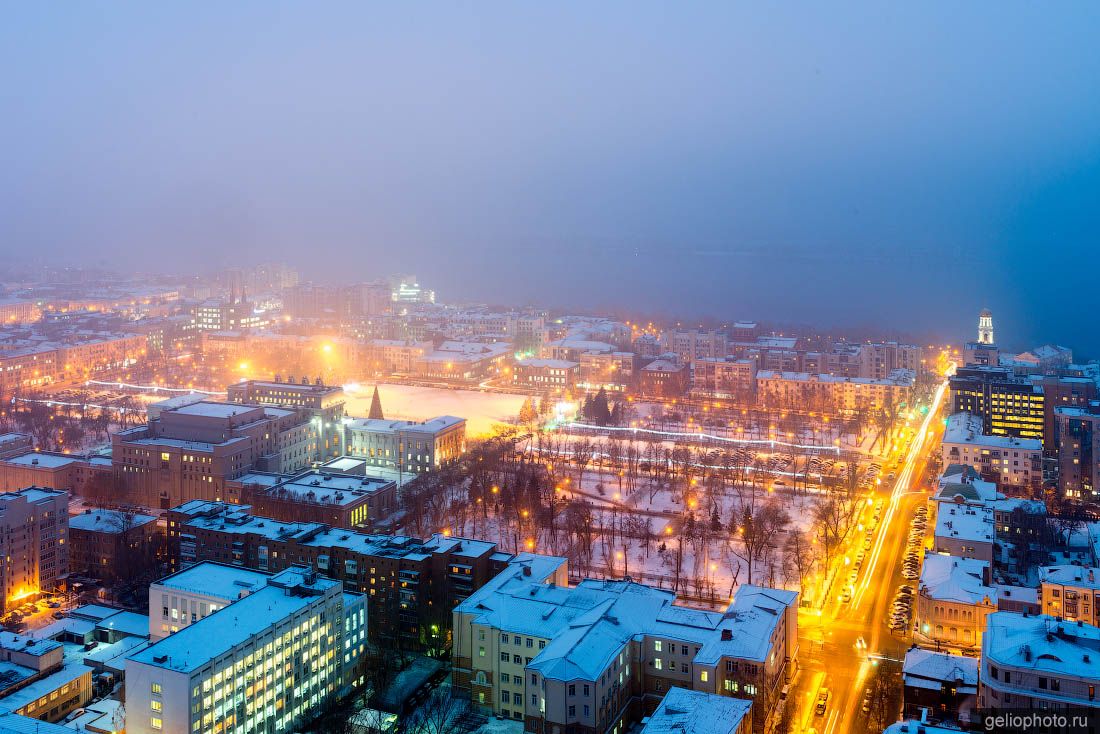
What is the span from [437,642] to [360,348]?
18995 millimetres

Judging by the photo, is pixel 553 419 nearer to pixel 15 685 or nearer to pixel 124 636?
pixel 124 636

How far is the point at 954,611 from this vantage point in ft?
29.7

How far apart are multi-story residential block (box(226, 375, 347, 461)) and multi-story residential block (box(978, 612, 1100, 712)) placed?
11971 millimetres

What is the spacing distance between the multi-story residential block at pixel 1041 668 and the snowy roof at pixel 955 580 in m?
1.81

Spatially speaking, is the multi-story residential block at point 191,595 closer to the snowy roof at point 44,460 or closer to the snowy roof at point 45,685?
the snowy roof at point 45,685

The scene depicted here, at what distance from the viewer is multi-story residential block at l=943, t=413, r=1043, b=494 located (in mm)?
14820

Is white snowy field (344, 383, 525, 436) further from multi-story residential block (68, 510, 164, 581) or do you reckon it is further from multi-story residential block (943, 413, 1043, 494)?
multi-story residential block (943, 413, 1043, 494)

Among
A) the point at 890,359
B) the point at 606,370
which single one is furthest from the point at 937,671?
the point at 890,359

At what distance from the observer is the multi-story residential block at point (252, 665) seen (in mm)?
7039

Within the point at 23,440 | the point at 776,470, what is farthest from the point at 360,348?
the point at 776,470

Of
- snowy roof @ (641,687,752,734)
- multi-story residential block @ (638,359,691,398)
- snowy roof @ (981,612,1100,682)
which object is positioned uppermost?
multi-story residential block @ (638,359,691,398)

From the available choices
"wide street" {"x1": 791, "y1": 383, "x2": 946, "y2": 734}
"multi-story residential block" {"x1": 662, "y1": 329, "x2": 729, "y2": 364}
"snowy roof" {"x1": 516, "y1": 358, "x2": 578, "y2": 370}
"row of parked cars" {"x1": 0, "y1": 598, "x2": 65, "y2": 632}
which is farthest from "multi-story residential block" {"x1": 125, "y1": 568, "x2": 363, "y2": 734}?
"multi-story residential block" {"x1": 662, "y1": 329, "x2": 729, "y2": 364}

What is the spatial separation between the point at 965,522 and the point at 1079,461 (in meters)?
4.68

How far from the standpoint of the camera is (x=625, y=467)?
15.6 m
